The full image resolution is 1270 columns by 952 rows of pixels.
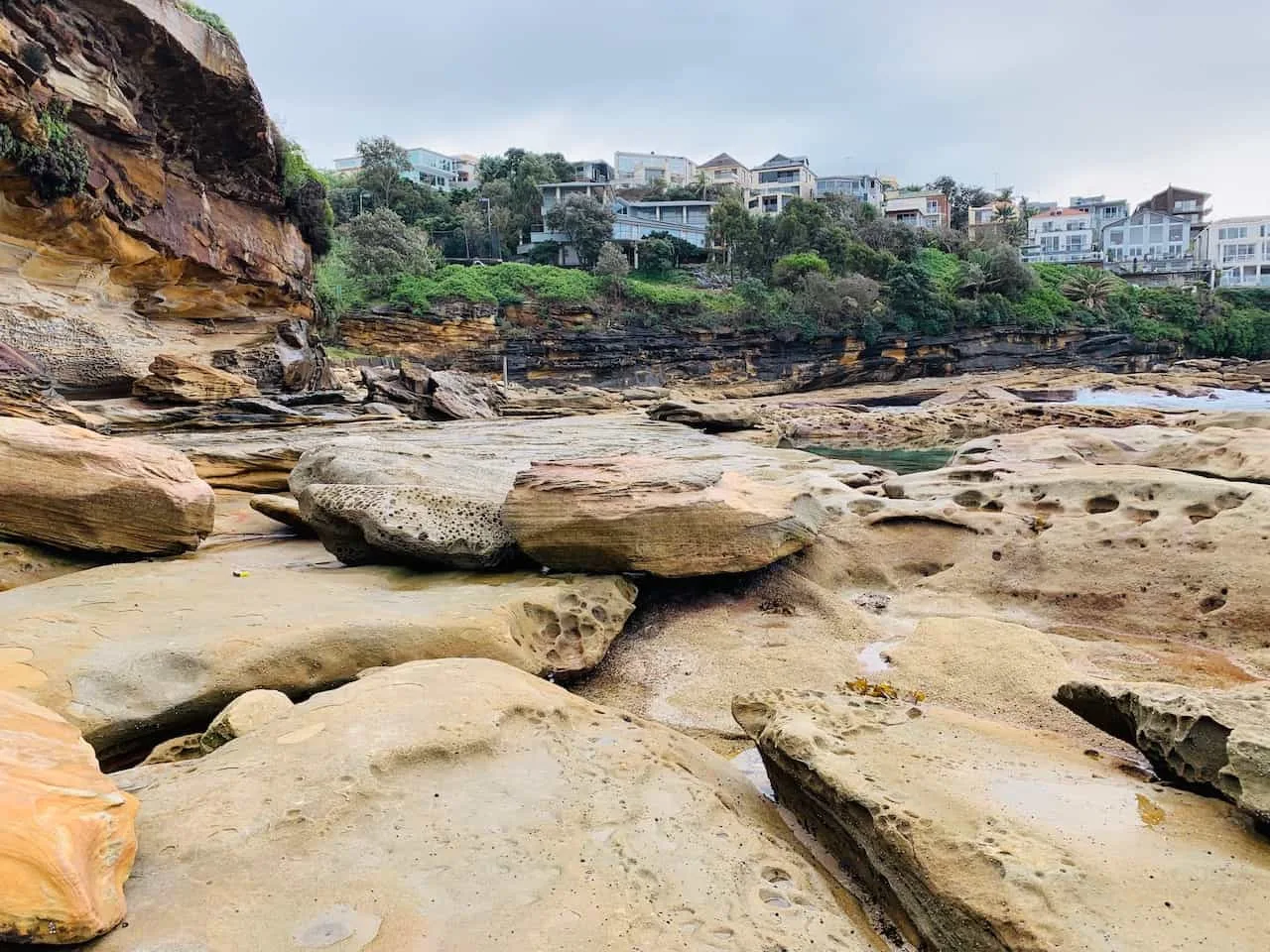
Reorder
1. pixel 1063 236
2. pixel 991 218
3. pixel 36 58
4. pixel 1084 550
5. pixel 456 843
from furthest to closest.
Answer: pixel 991 218
pixel 1063 236
pixel 36 58
pixel 1084 550
pixel 456 843

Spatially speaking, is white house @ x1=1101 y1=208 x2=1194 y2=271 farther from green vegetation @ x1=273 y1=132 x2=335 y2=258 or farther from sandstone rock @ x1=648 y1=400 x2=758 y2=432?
green vegetation @ x1=273 y1=132 x2=335 y2=258

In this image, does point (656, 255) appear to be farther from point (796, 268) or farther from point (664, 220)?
point (796, 268)

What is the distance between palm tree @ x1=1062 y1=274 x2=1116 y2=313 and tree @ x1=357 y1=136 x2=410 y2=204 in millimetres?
38585

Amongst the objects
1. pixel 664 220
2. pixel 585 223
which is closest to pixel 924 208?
pixel 664 220

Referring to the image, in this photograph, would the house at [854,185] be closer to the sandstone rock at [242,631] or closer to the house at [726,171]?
the house at [726,171]

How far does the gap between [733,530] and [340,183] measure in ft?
165

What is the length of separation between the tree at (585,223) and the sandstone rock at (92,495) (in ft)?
132

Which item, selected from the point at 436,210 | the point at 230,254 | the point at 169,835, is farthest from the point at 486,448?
the point at 436,210

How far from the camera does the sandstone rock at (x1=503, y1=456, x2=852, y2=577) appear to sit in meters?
4.43

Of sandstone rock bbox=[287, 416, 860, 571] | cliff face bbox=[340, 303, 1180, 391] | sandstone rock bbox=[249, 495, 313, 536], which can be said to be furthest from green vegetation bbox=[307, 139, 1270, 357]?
sandstone rock bbox=[287, 416, 860, 571]

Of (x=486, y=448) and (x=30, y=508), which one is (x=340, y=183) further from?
(x=30, y=508)

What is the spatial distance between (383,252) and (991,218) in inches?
2086

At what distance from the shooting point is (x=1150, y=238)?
2299 inches

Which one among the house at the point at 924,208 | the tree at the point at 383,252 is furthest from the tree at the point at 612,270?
the house at the point at 924,208
